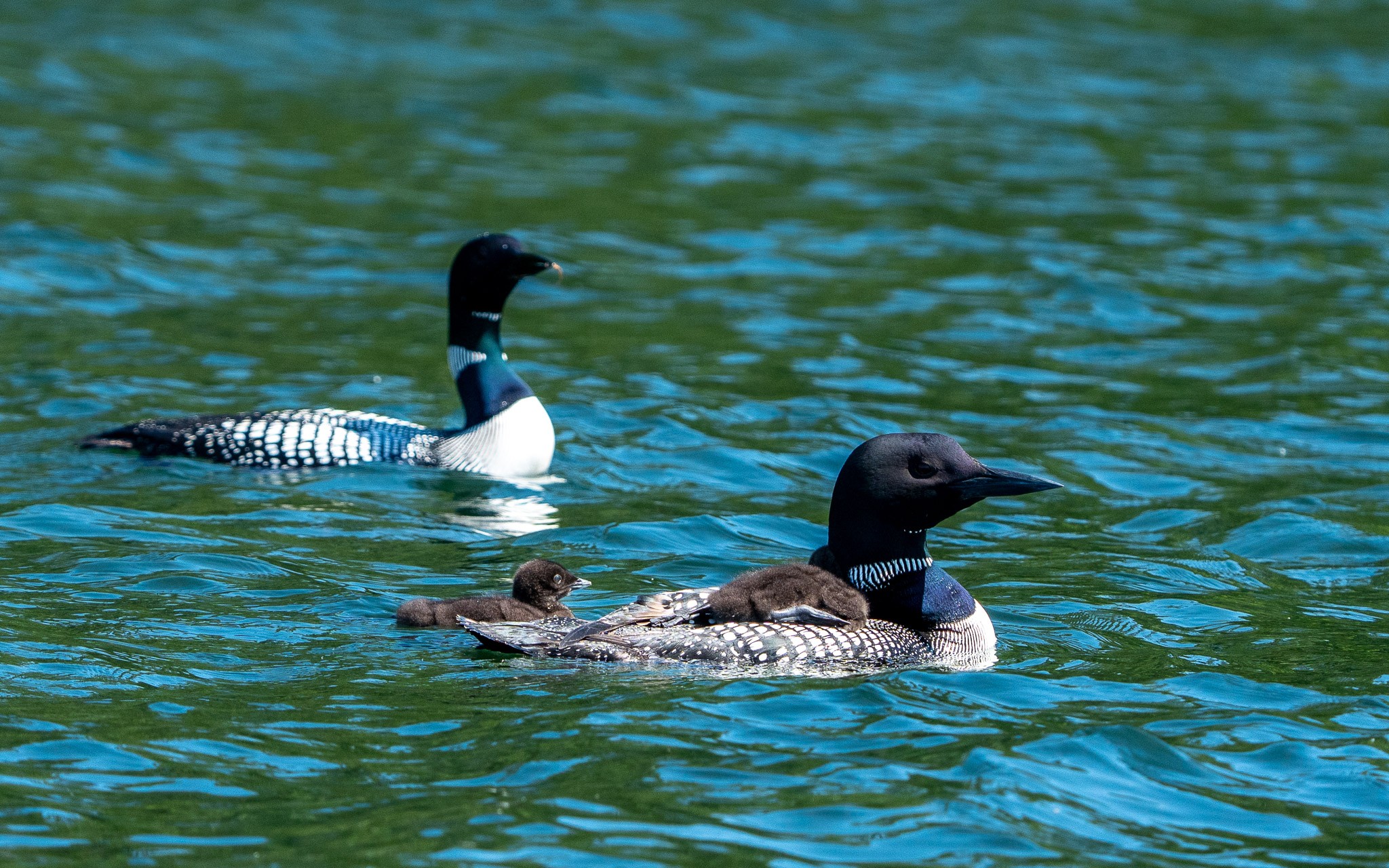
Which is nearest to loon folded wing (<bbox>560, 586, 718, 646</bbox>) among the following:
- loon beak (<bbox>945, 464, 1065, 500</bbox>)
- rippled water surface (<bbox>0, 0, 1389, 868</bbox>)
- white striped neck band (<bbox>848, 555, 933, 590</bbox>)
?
rippled water surface (<bbox>0, 0, 1389, 868</bbox>)

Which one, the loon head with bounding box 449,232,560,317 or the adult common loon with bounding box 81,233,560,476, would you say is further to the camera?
the loon head with bounding box 449,232,560,317

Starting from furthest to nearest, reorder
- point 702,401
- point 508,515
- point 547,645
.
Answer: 1. point 702,401
2. point 508,515
3. point 547,645

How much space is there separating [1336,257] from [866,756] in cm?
919

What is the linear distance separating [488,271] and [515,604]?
10.8 ft

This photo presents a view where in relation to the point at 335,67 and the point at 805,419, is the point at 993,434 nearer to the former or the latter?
the point at 805,419

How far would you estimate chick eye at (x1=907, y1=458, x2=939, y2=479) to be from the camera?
6203 mm

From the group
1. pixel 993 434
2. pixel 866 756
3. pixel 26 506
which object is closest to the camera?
pixel 866 756

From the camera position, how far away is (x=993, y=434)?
982 centimetres

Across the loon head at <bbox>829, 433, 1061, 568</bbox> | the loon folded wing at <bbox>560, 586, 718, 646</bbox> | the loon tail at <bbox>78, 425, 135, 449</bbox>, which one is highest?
the loon head at <bbox>829, 433, 1061, 568</bbox>

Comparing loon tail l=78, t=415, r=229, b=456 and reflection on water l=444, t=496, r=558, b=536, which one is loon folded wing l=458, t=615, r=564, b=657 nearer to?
reflection on water l=444, t=496, r=558, b=536

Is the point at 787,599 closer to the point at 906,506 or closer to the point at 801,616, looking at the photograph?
the point at 801,616

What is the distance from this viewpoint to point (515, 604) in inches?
257

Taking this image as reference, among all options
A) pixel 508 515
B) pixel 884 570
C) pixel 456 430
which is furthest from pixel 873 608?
pixel 456 430

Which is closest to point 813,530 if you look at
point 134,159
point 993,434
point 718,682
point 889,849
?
point 993,434
